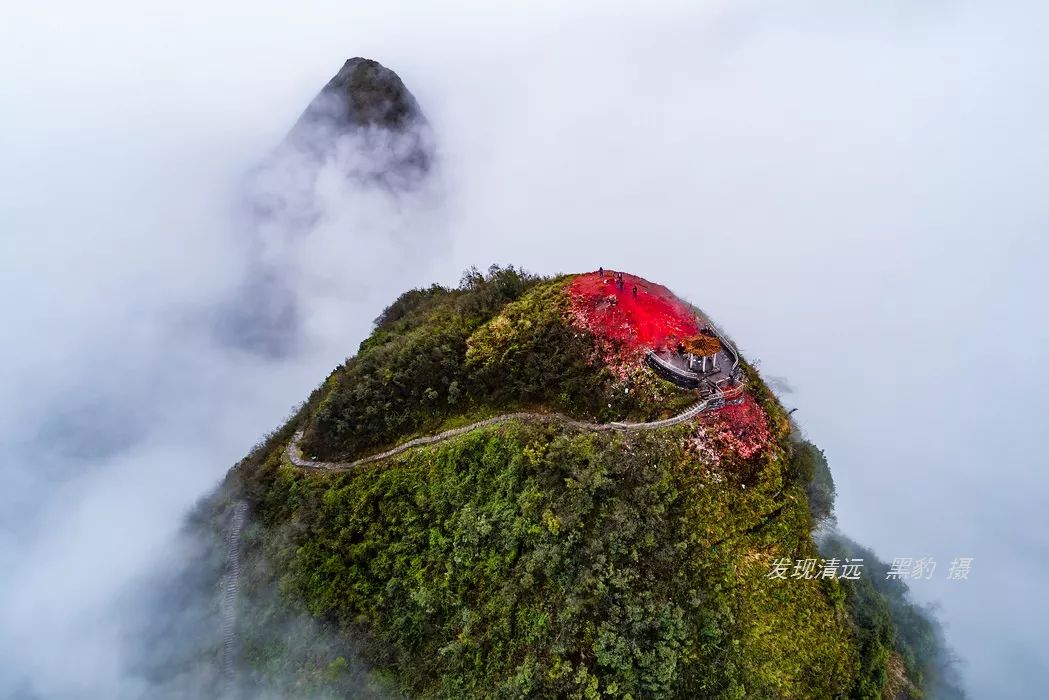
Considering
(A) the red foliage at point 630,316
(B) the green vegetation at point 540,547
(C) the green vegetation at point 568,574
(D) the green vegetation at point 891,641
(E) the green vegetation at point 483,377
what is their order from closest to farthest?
(C) the green vegetation at point 568,574, (B) the green vegetation at point 540,547, (D) the green vegetation at point 891,641, (E) the green vegetation at point 483,377, (A) the red foliage at point 630,316

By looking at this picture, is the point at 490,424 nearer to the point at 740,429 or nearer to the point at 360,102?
the point at 740,429

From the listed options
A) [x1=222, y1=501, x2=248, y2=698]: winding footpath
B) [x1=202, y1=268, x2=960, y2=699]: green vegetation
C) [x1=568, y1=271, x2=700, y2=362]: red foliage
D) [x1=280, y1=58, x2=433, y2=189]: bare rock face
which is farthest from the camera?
[x1=280, y1=58, x2=433, y2=189]: bare rock face

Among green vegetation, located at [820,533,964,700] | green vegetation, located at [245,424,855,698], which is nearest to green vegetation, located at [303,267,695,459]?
green vegetation, located at [245,424,855,698]

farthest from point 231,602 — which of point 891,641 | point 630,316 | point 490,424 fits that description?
point 891,641

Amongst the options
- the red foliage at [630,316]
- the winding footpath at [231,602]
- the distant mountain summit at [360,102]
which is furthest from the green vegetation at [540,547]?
the distant mountain summit at [360,102]

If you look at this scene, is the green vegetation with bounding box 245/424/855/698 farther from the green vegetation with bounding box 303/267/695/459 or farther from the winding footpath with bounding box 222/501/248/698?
the winding footpath with bounding box 222/501/248/698

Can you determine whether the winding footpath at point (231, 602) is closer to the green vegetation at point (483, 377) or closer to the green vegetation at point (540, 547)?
the green vegetation at point (540, 547)

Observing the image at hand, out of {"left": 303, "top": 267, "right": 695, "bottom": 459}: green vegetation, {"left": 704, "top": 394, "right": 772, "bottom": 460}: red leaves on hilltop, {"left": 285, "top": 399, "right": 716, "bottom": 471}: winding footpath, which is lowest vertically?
{"left": 704, "top": 394, "right": 772, "bottom": 460}: red leaves on hilltop

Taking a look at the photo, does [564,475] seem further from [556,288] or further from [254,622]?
Answer: [254,622]
